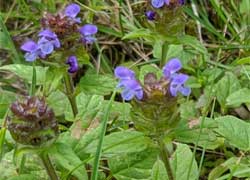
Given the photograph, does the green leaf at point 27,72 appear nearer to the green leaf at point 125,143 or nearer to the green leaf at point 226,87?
the green leaf at point 125,143

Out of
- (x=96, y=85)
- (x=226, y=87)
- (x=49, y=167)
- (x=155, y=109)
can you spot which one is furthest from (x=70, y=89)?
(x=226, y=87)

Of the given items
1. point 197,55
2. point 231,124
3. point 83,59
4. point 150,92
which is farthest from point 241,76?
point 150,92

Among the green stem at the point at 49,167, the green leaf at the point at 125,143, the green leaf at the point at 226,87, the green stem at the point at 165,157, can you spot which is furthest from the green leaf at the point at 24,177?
the green leaf at the point at 226,87

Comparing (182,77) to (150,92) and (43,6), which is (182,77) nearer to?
(150,92)

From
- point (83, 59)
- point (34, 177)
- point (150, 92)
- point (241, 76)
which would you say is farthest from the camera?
point (241, 76)

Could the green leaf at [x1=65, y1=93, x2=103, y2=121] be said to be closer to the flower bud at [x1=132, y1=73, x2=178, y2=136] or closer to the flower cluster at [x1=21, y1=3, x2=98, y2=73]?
the flower cluster at [x1=21, y1=3, x2=98, y2=73]
